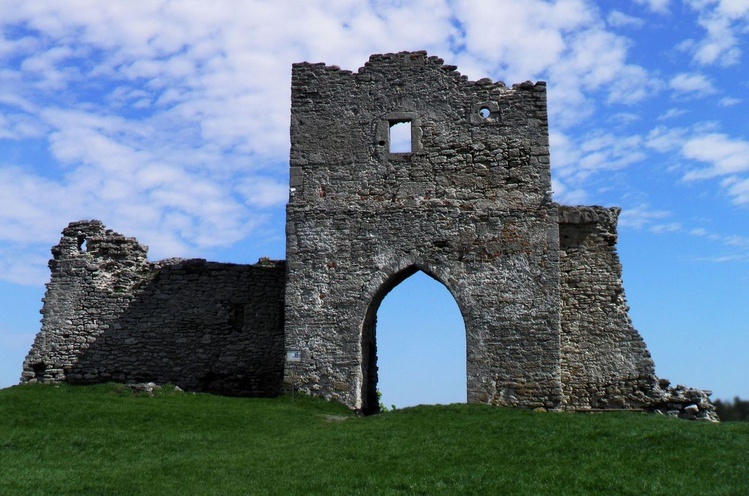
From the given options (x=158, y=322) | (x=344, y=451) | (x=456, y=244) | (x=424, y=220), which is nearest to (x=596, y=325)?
(x=456, y=244)

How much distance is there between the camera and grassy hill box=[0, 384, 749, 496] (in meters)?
10.1

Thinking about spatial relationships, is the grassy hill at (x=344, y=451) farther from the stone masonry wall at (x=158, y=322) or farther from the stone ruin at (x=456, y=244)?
the stone masonry wall at (x=158, y=322)

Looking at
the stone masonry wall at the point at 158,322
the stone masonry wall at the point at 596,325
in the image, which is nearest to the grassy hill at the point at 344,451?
the stone masonry wall at the point at 596,325

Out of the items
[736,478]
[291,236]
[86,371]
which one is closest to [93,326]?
[86,371]

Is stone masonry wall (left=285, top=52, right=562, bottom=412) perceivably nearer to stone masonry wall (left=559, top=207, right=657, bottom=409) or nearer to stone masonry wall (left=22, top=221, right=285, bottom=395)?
stone masonry wall (left=559, top=207, right=657, bottom=409)

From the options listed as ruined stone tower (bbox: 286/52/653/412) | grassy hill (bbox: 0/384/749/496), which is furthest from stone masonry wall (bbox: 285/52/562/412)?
grassy hill (bbox: 0/384/749/496)

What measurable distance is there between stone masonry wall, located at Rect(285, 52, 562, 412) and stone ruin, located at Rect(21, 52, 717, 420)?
0.03m

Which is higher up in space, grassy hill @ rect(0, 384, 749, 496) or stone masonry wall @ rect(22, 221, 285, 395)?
stone masonry wall @ rect(22, 221, 285, 395)

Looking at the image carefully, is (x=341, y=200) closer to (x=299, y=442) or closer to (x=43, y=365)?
(x=299, y=442)

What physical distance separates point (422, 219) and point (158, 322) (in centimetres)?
664

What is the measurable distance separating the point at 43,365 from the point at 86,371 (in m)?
1.06

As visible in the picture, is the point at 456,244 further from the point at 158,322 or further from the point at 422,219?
the point at 158,322

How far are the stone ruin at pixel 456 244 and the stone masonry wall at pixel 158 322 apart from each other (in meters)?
1.21

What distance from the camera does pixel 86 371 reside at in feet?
65.1
